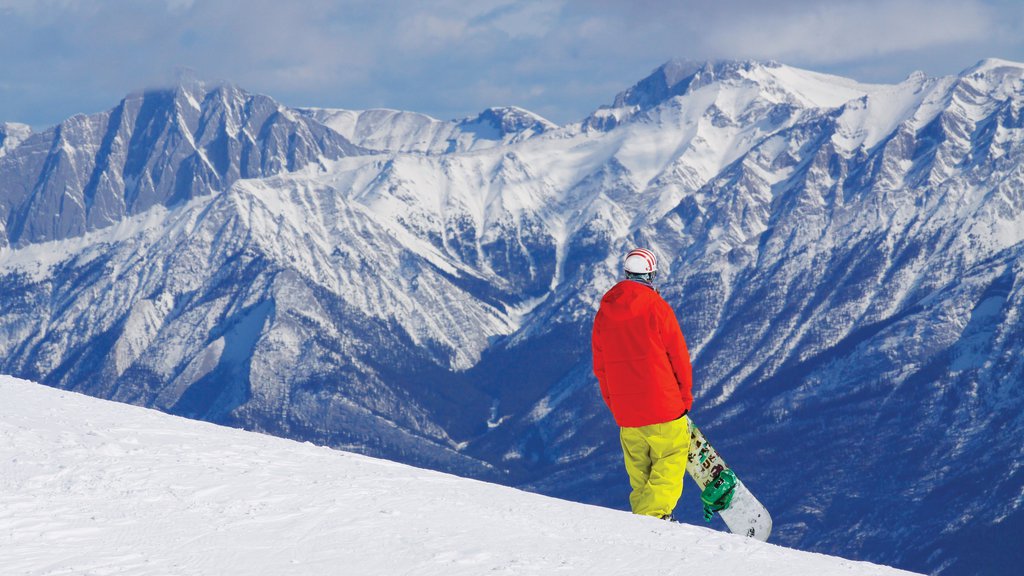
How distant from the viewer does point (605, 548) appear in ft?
65.3

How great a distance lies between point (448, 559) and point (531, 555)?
146 centimetres

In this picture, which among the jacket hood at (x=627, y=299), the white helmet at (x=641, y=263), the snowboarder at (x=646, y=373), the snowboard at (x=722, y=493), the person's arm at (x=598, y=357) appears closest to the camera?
the jacket hood at (x=627, y=299)

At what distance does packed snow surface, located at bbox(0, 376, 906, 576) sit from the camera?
18062 millimetres

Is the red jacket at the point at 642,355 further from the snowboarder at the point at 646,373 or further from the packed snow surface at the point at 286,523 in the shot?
the packed snow surface at the point at 286,523

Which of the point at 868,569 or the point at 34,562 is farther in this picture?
the point at 868,569

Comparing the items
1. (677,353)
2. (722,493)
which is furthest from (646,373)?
(722,493)

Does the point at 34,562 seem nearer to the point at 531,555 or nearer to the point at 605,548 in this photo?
the point at 531,555

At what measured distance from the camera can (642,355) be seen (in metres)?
22.8

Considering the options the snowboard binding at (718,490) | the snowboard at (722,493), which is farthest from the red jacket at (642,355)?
the snowboard binding at (718,490)

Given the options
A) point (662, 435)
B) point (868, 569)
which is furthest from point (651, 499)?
point (868, 569)

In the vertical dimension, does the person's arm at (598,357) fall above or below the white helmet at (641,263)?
below

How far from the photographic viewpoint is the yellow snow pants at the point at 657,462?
23.3 m

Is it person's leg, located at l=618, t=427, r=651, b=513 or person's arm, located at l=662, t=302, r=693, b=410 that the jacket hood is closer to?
person's arm, located at l=662, t=302, r=693, b=410

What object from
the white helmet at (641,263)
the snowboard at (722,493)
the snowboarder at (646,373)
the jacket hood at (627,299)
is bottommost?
the snowboard at (722,493)
